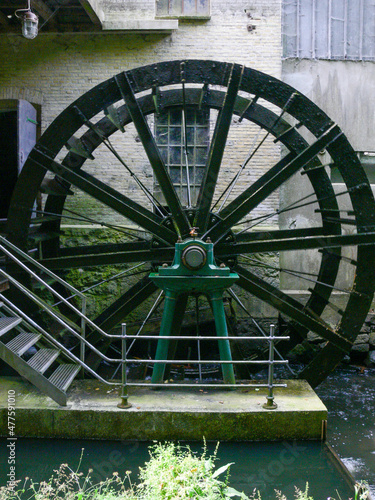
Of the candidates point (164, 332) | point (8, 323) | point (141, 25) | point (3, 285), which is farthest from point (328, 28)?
point (8, 323)

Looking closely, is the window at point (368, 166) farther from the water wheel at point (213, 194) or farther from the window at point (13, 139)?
the window at point (13, 139)

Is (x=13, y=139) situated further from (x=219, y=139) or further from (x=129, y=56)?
(x=219, y=139)

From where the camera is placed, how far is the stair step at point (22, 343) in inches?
199

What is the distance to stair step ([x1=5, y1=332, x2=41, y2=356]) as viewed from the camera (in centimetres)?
507

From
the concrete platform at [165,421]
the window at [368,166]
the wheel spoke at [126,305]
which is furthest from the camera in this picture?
the window at [368,166]

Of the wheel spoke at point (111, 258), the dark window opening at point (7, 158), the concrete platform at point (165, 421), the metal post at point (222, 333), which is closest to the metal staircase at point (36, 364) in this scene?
the concrete platform at point (165, 421)

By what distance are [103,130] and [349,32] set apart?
16.1 feet

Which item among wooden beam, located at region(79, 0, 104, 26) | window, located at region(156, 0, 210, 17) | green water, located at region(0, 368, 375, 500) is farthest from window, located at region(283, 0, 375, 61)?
green water, located at region(0, 368, 375, 500)

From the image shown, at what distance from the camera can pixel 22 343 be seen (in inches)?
209

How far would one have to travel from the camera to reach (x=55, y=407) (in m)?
4.90

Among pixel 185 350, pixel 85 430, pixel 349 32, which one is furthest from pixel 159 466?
pixel 349 32

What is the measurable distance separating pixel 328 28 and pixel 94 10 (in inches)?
162

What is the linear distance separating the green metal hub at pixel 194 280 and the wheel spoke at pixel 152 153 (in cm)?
52

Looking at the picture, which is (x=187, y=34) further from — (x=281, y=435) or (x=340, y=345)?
(x=281, y=435)
